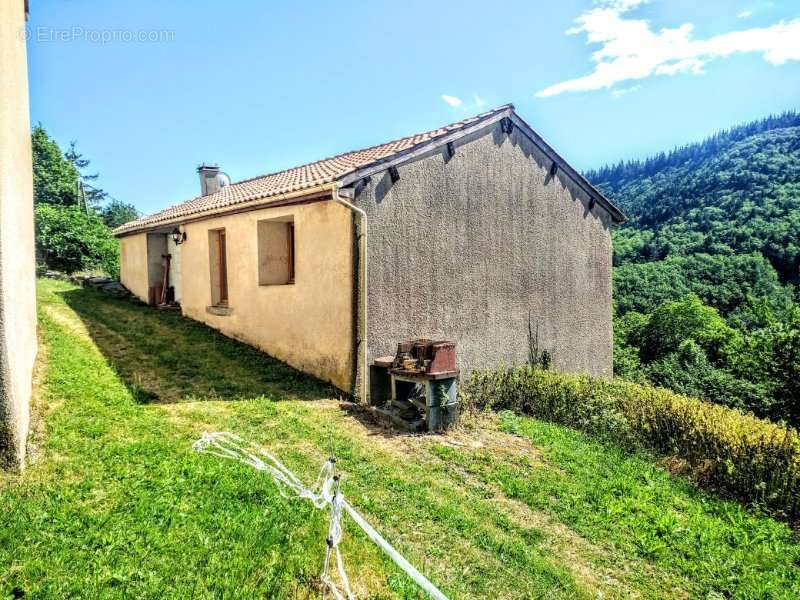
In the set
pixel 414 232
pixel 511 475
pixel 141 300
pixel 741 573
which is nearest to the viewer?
pixel 741 573

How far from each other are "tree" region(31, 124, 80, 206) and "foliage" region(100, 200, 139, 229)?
54.4 ft

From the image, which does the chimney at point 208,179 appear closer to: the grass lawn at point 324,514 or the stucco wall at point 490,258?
the grass lawn at point 324,514

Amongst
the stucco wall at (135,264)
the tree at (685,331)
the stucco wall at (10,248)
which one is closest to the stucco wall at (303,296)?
the stucco wall at (10,248)

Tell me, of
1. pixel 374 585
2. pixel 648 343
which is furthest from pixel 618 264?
pixel 374 585

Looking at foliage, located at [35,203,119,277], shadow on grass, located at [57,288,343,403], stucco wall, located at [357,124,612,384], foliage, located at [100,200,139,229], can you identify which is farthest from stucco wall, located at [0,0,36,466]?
foliage, located at [100,200,139,229]

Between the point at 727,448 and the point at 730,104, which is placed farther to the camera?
the point at 730,104

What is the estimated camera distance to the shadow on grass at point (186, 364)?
303 inches

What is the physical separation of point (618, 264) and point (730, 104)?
46.3 meters

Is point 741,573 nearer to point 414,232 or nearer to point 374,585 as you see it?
point 374,585

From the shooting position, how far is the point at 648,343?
2730 cm

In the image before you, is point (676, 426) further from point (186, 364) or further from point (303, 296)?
point (186, 364)

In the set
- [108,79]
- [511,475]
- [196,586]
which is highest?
[108,79]

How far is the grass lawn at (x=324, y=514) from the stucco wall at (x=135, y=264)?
8594mm

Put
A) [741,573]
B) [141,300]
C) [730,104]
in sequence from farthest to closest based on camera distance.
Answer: [730,104], [141,300], [741,573]
